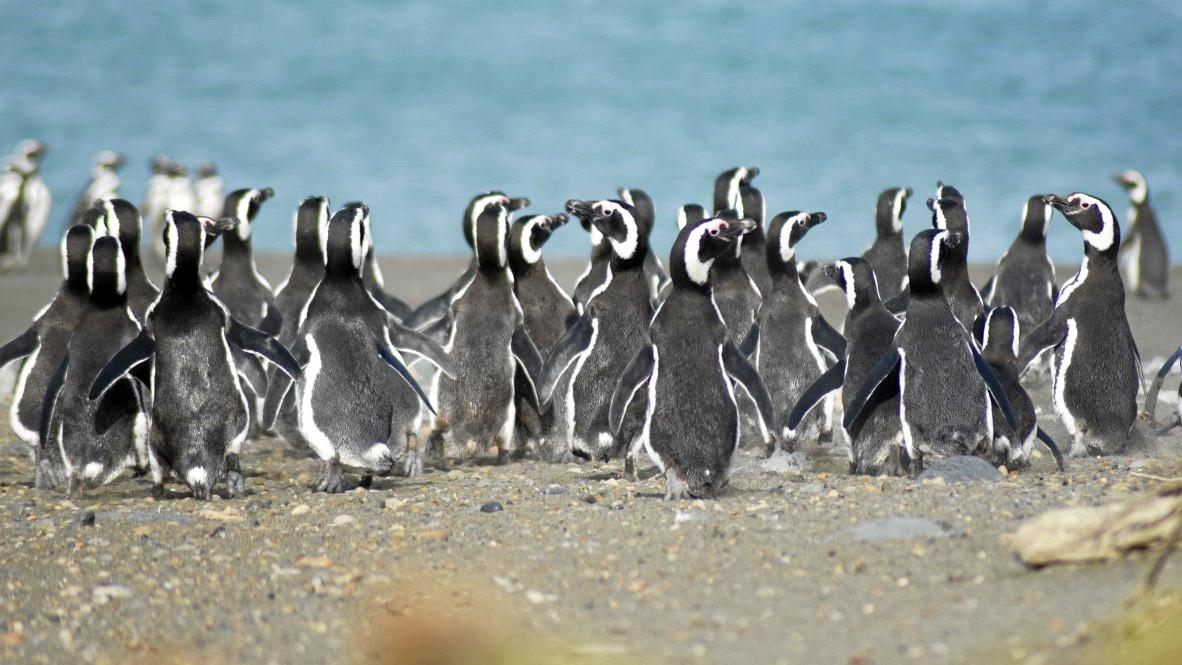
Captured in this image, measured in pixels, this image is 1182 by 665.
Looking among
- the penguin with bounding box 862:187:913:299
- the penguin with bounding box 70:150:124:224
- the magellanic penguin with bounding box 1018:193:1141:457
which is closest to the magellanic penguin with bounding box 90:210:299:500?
the magellanic penguin with bounding box 1018:193:1141:457

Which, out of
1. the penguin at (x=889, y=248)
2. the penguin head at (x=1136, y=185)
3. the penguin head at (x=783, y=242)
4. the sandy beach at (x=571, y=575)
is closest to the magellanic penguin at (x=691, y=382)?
the sandy beach at (x=571, y=575)

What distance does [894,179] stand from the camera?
27.0 metres

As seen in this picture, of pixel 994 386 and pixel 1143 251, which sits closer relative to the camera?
pixel 994 386

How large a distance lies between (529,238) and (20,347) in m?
2.36

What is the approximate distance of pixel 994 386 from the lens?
216 inches

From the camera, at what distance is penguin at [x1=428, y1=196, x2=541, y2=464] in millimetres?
6555

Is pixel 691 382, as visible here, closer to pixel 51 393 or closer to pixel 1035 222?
pixel 51 393

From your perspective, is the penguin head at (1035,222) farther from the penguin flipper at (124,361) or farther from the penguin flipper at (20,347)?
the penguin flipper at (20,347)

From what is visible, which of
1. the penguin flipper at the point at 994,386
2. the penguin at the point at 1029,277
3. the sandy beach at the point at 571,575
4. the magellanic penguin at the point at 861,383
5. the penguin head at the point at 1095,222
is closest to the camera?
the sandy beach at the point at 571,575

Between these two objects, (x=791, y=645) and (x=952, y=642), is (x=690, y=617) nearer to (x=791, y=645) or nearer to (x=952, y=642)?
(x=791, y=645)

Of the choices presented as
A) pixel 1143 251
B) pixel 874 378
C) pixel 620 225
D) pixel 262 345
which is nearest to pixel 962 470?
pixel 874 378

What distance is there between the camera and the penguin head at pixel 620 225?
20.2 feet

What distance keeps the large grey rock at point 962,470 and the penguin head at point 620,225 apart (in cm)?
161

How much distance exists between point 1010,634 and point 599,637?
0.95m
